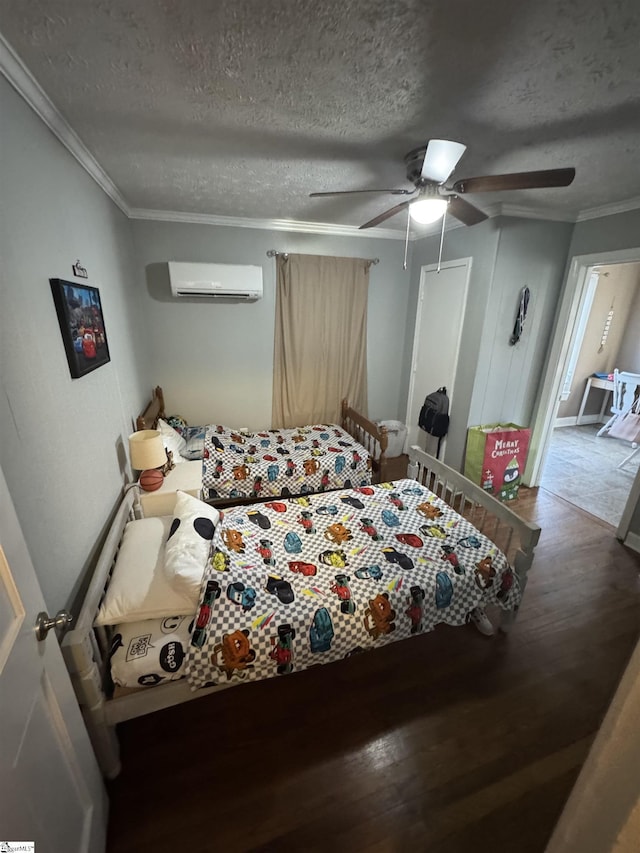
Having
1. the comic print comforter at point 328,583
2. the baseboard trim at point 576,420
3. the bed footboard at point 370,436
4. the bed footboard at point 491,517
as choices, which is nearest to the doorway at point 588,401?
the baseboard trim at point 576,420

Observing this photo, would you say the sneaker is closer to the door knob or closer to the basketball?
the door knob

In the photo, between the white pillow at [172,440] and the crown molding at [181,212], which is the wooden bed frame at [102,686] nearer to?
the white pillow at [172,440]

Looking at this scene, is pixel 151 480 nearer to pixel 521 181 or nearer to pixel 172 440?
pixel 172 440

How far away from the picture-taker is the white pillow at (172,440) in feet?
9.21

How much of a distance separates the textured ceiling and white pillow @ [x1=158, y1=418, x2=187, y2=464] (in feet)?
6.04

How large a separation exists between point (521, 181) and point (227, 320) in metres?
2.78

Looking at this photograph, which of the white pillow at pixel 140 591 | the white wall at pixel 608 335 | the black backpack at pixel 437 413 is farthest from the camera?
the white wall at pixel 608 335

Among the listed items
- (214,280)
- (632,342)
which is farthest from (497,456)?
(632,342)

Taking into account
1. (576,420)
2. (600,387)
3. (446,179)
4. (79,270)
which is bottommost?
(576,420)

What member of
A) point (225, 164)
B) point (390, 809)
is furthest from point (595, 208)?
point (390, 809)

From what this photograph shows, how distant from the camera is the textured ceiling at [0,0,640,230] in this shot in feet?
3.24

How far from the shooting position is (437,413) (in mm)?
3373

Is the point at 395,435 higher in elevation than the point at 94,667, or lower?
lower

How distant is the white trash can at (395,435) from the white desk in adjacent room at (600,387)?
10.3 feet
